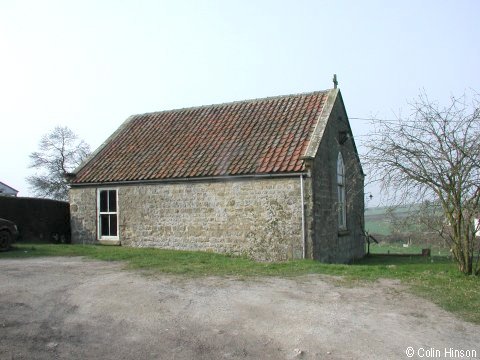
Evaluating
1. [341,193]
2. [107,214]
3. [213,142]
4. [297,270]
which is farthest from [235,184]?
[107,214]

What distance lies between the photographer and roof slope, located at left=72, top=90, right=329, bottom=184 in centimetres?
1594

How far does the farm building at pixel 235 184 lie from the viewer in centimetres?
1491

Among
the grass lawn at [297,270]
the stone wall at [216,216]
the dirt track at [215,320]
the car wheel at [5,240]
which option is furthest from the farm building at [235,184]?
the dirt track at [215,320]

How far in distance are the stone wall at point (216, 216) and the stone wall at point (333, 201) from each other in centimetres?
75

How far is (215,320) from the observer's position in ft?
22.9

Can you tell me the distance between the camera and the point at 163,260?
43.6 ft

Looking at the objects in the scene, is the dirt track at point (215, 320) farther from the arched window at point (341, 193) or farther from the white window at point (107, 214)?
the white window at point (107, 214)

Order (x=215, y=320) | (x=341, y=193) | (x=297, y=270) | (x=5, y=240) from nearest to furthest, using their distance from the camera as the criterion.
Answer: (x=215, y=320), (x=297, y=270), (x=5, y=240), (x=341, y=193)

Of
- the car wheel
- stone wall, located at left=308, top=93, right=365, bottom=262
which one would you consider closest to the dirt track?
stone wall, located at left=308, top=93, right=365, bottom=262

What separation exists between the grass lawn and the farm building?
3.36 feet

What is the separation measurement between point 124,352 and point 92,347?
466 mm

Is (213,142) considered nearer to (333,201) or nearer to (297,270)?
(333,201)

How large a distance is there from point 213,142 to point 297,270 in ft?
25.3

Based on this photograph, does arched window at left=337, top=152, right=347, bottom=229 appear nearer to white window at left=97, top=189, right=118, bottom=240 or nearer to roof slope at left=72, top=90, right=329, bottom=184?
roof slope at left=72, top=90, right=329, bottom=184
